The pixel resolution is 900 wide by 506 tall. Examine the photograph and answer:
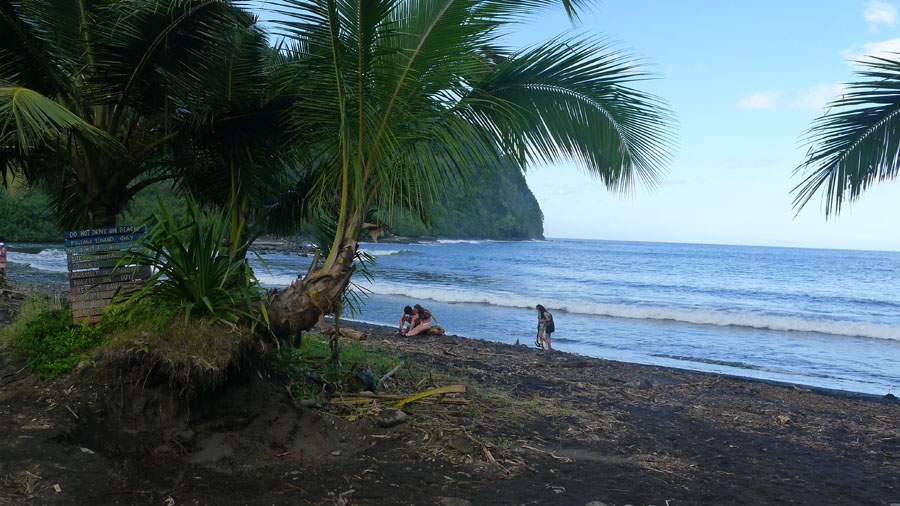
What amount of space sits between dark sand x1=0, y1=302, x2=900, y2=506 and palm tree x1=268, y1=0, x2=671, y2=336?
0.89 m

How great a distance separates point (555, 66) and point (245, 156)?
289cm

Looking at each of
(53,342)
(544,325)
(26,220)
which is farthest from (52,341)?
(26,220)

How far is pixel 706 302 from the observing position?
2966 cm

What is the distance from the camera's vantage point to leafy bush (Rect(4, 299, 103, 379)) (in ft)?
14.9

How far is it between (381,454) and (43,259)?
36373mm

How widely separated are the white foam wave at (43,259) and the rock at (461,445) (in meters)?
28.9

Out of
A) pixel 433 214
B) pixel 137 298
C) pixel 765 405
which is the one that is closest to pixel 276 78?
pixel 433 214

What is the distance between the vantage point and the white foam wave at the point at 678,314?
1978 cm

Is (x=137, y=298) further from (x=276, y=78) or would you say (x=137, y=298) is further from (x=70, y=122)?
(x=276, y=78)

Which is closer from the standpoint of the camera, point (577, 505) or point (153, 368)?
point (577, 505)

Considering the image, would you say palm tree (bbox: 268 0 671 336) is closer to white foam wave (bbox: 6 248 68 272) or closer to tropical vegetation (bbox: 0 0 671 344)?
tropical vegetation (bbox: 0 0 671 344)

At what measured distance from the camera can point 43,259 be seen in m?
33.2

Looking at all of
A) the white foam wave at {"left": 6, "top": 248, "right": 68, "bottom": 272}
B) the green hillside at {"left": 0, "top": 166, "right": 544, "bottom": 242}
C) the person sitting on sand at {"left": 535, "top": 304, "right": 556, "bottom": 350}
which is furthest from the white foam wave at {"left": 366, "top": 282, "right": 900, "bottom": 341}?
the white foam wave at {"left": 6, "top": 248, "right": 68, "bottom": 272}

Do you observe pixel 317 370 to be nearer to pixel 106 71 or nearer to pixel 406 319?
pixel 106 71
